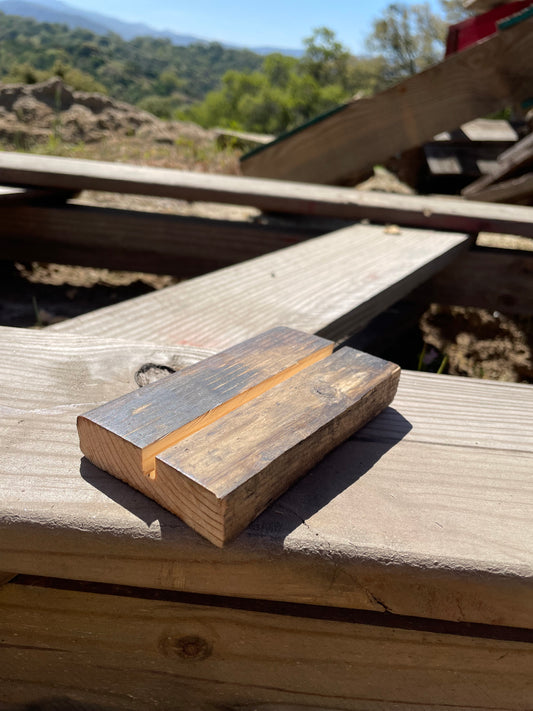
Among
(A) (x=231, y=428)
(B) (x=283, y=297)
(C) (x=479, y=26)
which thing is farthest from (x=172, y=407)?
(C) (x=479, y=26)

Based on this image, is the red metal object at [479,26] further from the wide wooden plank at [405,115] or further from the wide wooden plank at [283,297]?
the wide wooden plank at [283,297]

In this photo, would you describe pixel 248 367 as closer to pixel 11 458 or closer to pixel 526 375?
pixel 11 458

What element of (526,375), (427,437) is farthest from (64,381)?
(526,375)

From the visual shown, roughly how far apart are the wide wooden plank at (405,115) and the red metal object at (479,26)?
1.40m

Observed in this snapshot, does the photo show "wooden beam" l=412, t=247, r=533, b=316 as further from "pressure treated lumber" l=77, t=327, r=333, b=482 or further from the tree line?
the tree line

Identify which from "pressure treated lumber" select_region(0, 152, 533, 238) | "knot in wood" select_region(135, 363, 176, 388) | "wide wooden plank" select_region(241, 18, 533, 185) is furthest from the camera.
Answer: "wide wooden plank" select_region(241, 18, 533, 185)

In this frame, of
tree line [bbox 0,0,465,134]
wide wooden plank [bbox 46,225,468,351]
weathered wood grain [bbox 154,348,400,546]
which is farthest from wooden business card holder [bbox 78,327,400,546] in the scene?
tree line [bbox 0,0,465,134]

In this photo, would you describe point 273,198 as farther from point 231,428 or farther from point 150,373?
point 231,428

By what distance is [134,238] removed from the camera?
9.16 feet

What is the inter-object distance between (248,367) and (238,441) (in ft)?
0.72

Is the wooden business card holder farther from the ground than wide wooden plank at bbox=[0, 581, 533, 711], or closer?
farther from the ground

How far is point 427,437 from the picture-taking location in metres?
1.04

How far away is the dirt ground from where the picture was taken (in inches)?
122

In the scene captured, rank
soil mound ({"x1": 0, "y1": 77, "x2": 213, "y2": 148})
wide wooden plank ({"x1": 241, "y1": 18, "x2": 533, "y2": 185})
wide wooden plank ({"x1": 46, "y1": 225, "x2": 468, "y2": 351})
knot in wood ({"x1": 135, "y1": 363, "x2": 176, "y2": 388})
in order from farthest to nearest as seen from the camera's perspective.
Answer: soil mound ({"x1": 0, "y1": 77, "x2": 213, "y2": 148}) < wide wooden plank ({"x1": 241, "y1": 18, "x2": 533, "y2": 185}) < wide wooden plank ({"x1": 46, "y1": 225, "x2": 468, "y2": 351}) < knot in wood ({"x1": 135, "y1": 363, "x2": 176, "y2": 388})
